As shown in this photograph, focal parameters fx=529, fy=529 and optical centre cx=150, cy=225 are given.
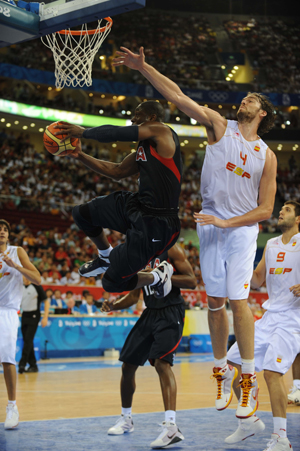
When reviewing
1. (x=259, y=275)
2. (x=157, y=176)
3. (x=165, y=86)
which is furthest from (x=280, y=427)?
(x=165, y=86)

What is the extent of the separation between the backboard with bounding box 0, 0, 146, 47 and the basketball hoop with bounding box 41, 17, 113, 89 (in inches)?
24.8

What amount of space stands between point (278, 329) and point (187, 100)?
3.20 metres

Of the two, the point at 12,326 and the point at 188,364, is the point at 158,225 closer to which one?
the point at 12,326

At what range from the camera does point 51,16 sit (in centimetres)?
610

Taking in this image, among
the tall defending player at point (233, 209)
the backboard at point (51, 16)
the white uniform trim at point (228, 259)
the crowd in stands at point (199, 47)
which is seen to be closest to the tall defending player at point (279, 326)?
the tall defending player at point (233, 209)

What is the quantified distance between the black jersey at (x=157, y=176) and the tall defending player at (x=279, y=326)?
2.37 metres

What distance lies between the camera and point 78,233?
23.6 meters

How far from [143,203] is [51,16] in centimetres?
260

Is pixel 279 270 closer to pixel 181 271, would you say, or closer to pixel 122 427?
pixel 181 271

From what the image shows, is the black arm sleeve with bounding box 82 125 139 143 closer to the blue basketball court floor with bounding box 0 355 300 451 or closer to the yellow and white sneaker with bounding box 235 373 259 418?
the yellow and white sneaker with bounding box 235 373 259 418

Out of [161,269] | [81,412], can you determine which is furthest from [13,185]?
[161,269]

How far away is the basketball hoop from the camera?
272 inches

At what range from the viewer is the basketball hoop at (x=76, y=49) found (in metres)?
6.91

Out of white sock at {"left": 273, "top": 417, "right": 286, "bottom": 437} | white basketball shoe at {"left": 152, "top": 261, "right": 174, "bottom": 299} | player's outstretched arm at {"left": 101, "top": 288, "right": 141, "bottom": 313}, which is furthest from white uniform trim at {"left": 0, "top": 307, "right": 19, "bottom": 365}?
white sock at {"left": 273, "top": 417, "right": 286, "bottom": 437}
